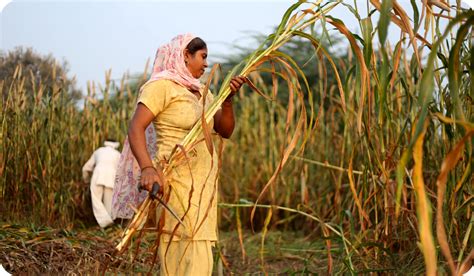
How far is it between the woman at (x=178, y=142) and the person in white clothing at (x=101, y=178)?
115 inches

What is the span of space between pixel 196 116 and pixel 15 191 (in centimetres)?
245

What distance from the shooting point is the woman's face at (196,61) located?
2.69 meters

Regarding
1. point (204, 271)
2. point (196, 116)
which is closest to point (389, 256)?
point (204, 271)

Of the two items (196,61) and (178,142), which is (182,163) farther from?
(196,61)

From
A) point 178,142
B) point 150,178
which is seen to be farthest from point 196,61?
point 150,178

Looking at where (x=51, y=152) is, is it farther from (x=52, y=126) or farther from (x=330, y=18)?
(x=330, y=18)

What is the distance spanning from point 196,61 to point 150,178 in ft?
1.83

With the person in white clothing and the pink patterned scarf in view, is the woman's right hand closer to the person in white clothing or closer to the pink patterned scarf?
the pink patterned scarf

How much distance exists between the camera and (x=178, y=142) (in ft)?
8.55

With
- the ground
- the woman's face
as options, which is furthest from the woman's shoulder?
the ground

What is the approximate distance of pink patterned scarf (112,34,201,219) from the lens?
2.67 meters

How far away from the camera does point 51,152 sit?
5031mm

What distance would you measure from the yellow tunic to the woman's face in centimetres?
9

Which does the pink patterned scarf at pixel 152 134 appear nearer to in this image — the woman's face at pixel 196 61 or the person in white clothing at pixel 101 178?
the woman's face at pixel 196 61
